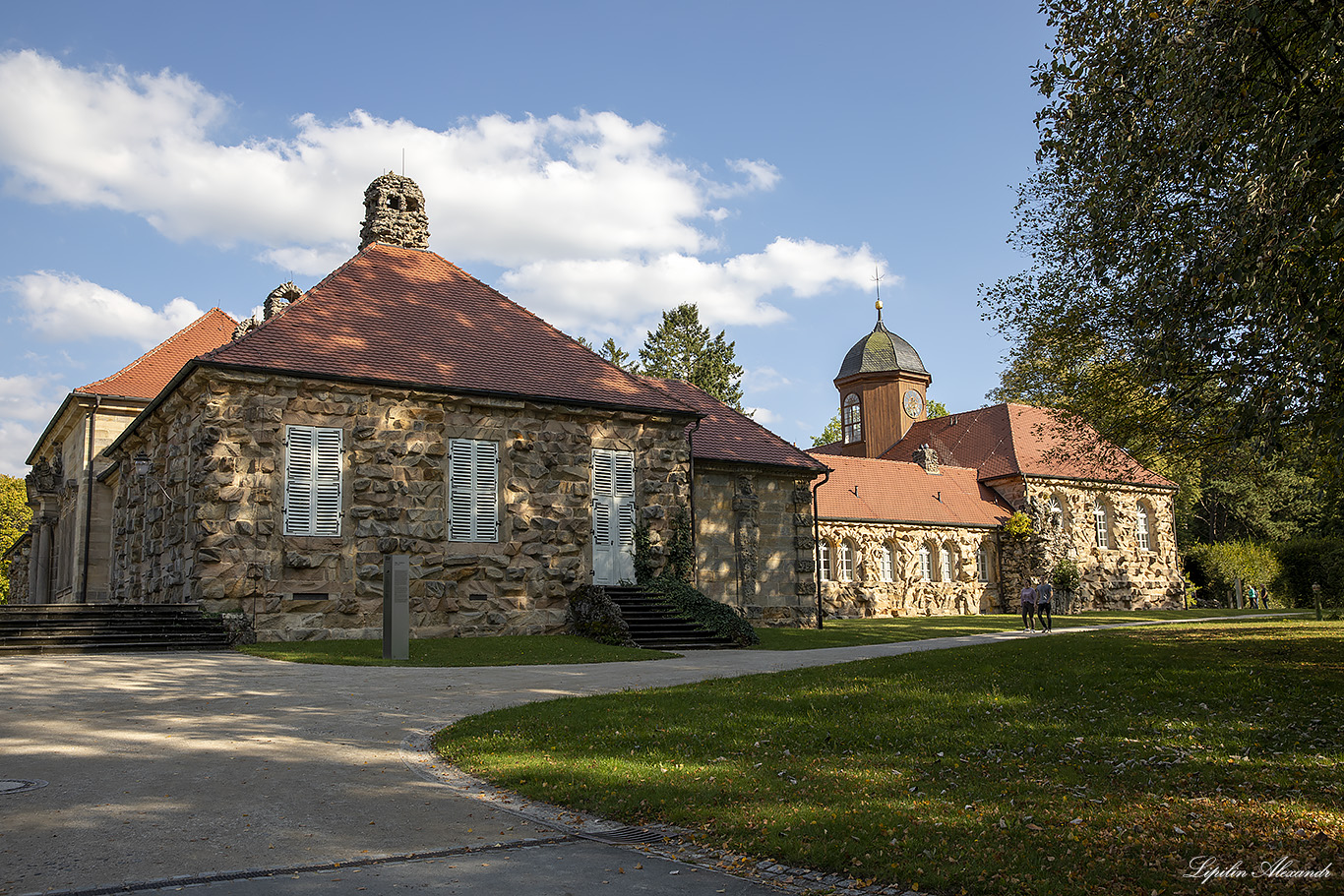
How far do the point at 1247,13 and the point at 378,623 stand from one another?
1808 centimetres

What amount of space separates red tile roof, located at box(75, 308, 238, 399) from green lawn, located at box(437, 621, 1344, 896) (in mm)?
24980

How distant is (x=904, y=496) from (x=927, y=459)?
415 cm

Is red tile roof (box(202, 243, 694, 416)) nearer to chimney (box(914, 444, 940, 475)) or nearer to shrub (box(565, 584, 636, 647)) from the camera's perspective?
shrub (box(565, 584, 636, 647))

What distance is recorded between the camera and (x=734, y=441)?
96.9 feet

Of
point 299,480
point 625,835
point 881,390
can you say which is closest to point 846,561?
point 881,390

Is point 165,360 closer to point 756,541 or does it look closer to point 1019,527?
point 756,541

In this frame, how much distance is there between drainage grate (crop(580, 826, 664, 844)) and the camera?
588cm

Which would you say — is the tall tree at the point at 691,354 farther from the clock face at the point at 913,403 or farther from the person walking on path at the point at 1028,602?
the person walking on path at the point at 1028,602

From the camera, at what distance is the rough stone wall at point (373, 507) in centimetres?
1944

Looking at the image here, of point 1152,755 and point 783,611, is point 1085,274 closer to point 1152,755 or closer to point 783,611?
point 1152,755

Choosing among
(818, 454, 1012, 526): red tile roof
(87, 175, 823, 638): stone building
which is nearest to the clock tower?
(818, 454, 1012, 526): red tile roof

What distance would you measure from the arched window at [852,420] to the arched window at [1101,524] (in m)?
12.7

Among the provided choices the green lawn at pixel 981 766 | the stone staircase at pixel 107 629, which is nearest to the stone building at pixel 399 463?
the stone staircase at pixel 107 629

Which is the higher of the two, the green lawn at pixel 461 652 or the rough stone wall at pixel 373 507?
the rough stone wall at pixel 373 507
